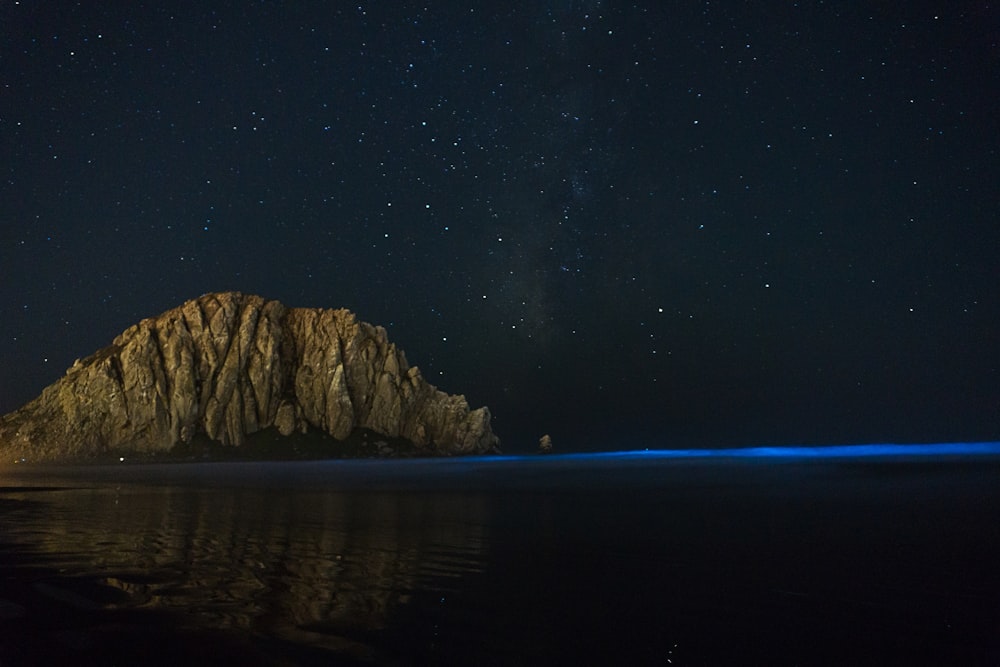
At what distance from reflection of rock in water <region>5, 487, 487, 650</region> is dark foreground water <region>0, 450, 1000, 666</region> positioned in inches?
3.6

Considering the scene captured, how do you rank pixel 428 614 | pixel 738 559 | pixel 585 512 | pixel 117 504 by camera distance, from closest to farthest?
1. pixel 428 614
2. pixel 738 559
3. pixel 585 512
4. pixel 117 504

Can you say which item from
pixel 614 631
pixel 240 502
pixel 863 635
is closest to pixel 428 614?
pixel 614 631

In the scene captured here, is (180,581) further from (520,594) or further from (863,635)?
(863,635)

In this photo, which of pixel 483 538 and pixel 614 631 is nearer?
pixel 614 631

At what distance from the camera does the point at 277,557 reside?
66.2ft

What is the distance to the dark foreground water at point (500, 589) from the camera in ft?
37.4

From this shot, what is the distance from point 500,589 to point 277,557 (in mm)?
7778

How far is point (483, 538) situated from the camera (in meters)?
25.0

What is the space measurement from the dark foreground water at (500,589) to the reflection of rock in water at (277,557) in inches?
3.6

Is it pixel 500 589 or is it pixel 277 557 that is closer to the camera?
pixel 500 589

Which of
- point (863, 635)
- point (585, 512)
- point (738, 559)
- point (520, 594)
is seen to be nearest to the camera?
point (863, 635)

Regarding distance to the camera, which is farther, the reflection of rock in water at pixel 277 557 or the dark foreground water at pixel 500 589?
the reflection of rock in water at pixel 277 557

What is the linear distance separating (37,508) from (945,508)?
48.8m

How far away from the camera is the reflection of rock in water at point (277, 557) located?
44.6 feet
